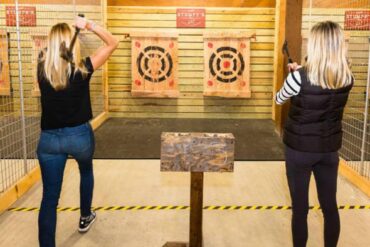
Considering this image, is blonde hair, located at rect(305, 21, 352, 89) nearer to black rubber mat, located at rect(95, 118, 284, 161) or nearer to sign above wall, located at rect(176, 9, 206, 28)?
black rubber mat, located at rect(95, 118, 284, 161)

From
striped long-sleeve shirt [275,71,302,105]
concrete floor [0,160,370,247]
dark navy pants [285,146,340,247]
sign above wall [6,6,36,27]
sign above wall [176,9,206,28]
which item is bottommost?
concrete floor [0,160,370,247]

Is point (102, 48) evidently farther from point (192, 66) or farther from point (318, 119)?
point (192, 66)

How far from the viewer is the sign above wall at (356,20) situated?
296 inches

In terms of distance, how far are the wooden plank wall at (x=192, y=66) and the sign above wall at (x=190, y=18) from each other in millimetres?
83

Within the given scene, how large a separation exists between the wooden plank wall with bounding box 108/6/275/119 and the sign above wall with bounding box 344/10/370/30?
1.30 meters

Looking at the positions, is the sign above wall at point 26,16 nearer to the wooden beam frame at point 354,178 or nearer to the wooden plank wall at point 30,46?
the wooden plank wall at point 30,46

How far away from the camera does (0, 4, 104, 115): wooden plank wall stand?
19.4 ft

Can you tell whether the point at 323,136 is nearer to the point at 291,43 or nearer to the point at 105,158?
the point at 105,158

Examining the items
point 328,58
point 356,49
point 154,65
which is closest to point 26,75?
point 154,65

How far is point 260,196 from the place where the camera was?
4.02m

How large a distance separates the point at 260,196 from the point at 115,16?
530 cm

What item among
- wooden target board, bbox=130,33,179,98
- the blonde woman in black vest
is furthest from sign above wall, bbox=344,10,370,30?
the blonde woman in black vest

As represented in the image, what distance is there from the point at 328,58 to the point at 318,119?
340 millimetres

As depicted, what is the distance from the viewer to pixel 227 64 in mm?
8055
